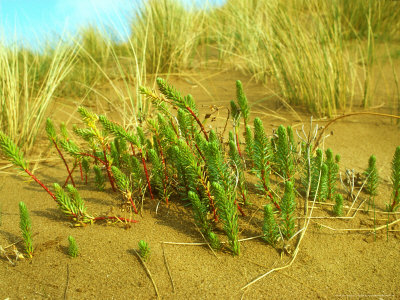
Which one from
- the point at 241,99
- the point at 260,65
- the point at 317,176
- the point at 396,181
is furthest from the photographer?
the point at 260,65

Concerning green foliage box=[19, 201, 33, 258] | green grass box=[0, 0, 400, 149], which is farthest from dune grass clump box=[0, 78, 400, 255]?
green grass box=[0, 0, 400, 149]

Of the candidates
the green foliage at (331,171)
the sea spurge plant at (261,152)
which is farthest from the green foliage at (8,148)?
the green foliage at (331,171)

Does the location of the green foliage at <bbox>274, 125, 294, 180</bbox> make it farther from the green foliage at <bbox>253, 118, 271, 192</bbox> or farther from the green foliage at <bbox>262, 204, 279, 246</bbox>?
the green foliage at <bbox>262, 204, 279, 246</bbox>

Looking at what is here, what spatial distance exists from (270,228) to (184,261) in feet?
1.55

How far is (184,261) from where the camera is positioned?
6.16ft

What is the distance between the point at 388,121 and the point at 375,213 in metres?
2.18

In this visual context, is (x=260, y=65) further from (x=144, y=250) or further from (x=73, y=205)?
(x=144, y=250)

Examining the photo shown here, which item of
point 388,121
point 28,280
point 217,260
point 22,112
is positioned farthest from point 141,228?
point 388,121

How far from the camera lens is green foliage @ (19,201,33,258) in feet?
5.97

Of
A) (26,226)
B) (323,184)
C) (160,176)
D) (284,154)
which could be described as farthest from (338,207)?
(26,226)

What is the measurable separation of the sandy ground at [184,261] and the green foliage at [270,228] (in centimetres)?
5

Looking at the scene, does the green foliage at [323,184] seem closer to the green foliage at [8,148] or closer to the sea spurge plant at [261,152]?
the sea spurge plant at [261,152]

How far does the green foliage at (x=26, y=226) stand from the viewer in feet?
5.97

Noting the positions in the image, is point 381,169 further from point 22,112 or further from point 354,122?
point 22,112
